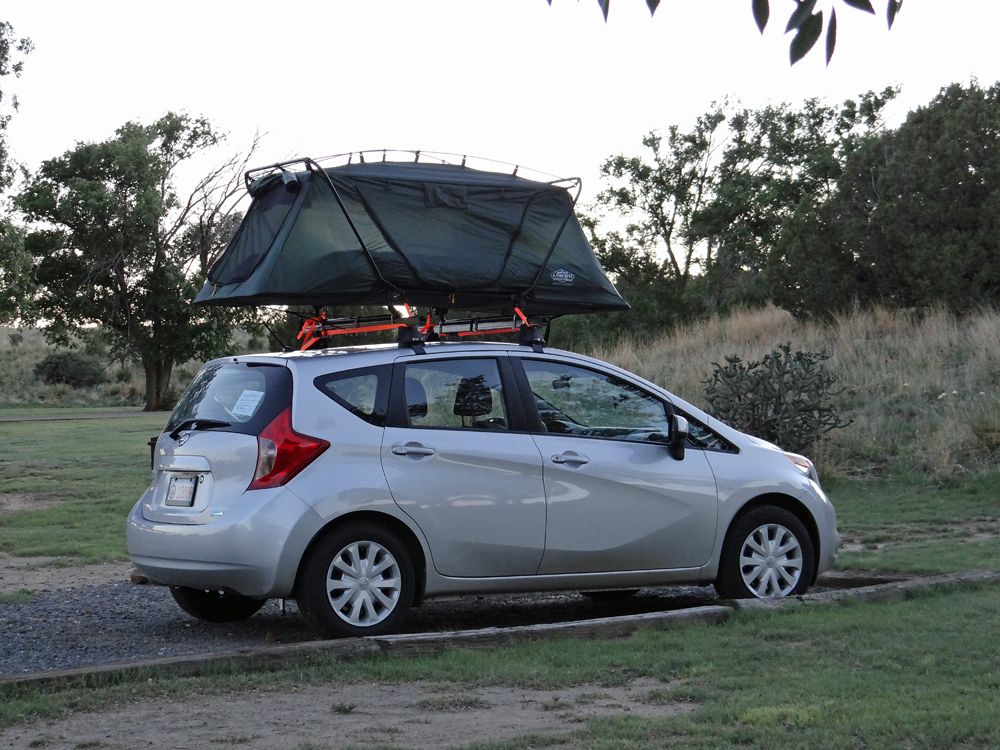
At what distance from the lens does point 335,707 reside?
605cm

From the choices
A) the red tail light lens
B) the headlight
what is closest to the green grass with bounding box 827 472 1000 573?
the headlight

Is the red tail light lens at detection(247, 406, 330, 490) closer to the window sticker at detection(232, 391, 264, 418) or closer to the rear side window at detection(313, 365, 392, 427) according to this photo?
the window sticker at detection(232, 391, 264, 418)

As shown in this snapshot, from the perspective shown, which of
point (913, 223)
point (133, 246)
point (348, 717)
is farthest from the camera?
point (133, 246)

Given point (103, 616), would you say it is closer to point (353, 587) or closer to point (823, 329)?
point (353, 587)

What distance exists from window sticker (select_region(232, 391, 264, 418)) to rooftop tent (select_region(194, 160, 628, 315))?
628mm

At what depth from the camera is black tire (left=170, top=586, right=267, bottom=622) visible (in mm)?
8828

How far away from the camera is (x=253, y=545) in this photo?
24.7ft

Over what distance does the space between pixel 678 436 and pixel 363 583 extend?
7.36ft

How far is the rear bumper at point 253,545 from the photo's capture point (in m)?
7.50

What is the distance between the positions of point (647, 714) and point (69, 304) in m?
52.3

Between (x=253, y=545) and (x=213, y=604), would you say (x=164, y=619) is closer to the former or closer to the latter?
(x=213, y=604)

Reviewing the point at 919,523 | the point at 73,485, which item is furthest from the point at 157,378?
the point at 919,523

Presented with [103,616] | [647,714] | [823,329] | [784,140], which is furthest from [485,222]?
[784,140]

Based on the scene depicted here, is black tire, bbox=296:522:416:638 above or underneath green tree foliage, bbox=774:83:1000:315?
underneath
